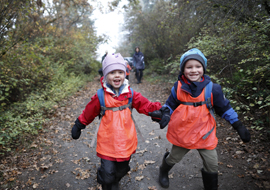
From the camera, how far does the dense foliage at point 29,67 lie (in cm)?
452

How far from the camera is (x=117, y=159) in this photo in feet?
7.45

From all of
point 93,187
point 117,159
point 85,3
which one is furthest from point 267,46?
point 85,3

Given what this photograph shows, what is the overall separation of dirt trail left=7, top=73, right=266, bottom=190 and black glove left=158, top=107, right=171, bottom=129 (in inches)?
57.7

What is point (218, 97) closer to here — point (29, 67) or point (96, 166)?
point (96, 166)

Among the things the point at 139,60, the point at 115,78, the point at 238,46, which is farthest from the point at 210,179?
the point at 139,60

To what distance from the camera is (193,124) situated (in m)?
2.36

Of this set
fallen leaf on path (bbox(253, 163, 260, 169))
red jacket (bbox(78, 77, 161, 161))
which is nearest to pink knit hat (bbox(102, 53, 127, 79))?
Answer: red jacket (bbox(78, 77, 161, 161))

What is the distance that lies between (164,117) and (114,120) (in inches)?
26.8

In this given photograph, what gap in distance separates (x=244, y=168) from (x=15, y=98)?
24.6 feet

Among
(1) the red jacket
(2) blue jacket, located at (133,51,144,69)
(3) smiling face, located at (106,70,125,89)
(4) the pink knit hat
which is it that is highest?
(2) blue jacket, located at (133,51,144,69)

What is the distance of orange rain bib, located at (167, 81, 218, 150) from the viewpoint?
7.70 feet

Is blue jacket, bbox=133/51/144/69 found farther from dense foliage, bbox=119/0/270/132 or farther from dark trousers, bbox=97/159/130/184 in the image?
dark trousers, bbox=97/159/130/184

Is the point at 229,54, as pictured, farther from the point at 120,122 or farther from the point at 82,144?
the point at 82,144

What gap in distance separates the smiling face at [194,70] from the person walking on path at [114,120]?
25.3 inches
